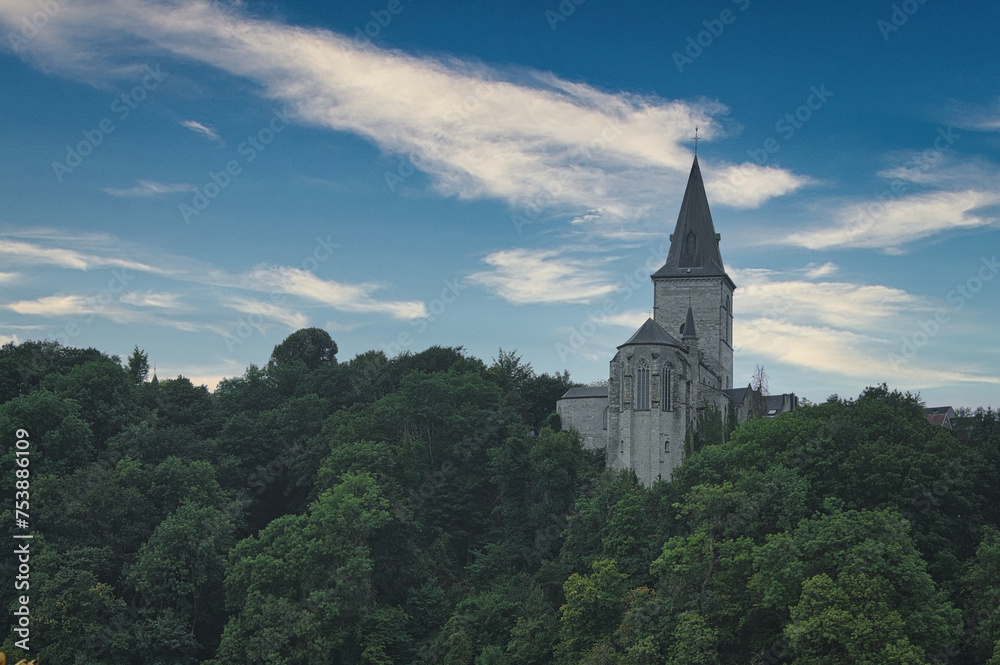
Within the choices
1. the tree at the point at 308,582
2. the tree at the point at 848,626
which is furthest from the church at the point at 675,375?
the tree at the point at 848,626

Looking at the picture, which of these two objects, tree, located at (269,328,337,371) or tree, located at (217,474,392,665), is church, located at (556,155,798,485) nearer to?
tree, located at (217,474,392,665)

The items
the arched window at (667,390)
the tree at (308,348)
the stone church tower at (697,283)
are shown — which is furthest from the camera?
the tree at (308,348)

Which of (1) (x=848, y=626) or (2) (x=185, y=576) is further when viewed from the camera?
(2) (x=185, y=576)

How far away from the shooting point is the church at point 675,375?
192 feet

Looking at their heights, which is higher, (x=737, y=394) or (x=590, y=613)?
(x=737, y=394)

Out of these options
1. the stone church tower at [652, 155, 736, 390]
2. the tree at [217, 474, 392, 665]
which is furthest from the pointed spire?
the tree at [217, 474, 392, 665]

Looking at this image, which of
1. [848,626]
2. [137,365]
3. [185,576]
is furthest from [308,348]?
[848,626]

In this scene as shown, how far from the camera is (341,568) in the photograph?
170ft

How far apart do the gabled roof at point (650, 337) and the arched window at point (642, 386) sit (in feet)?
4.15

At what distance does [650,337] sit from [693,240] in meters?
15.8

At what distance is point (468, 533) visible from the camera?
204 feet

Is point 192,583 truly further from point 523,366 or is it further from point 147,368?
point 523,366

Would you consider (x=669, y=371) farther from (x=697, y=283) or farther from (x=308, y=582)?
(x=308, y=582)

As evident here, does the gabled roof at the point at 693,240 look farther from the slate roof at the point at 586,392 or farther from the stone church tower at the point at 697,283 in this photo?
the slate roof at the point at 586,392
